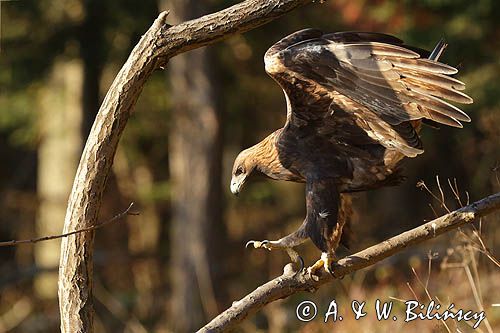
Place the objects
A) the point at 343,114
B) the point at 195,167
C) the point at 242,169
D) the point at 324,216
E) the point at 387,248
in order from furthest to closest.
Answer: the point at 195,167
the point at 242,169
the point at 343,114
the point at 324,216
the point at 387,248

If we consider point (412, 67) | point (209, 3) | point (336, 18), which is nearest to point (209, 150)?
point (209, 3)

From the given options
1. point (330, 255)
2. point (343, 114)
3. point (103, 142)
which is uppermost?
point (103, 142)

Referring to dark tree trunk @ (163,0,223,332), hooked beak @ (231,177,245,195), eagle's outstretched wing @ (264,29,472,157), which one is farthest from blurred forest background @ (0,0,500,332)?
eagle's outstretched wing @ (264,29,472,157)

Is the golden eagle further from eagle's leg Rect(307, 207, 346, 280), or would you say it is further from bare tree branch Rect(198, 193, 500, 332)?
bare tree branch Rect(198, 193, 500, 332)

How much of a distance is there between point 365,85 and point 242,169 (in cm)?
97

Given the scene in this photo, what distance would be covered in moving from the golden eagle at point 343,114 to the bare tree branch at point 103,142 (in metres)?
0.72

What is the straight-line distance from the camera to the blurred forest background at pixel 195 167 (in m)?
9.20

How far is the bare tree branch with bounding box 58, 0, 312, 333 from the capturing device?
134 inches

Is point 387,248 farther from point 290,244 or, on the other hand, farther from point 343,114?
point 343,114

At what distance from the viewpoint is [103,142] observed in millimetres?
3457

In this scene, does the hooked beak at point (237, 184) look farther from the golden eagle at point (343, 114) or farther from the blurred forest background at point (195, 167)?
the blurred forest background at point (195, 167)

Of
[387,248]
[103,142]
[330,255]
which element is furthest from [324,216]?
[103,142]

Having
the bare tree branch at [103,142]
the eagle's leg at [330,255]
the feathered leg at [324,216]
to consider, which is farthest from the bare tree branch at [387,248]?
the bare tree branch at [103,142]

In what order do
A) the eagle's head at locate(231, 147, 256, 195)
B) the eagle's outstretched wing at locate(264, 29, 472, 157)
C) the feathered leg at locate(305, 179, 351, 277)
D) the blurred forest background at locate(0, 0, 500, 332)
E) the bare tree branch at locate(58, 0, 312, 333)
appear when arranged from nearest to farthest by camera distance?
the bare tree branch at locate(58, 0, 312, 333) → the eagle's outstretched wing at locate(264, 29, 472, 157) → the feathered leg at locate(305, 179, 351, 277) → the eagle's head at locate(231, 147, 256, 195) → the blurred forest background at locate(0, 0, 500, 332)
